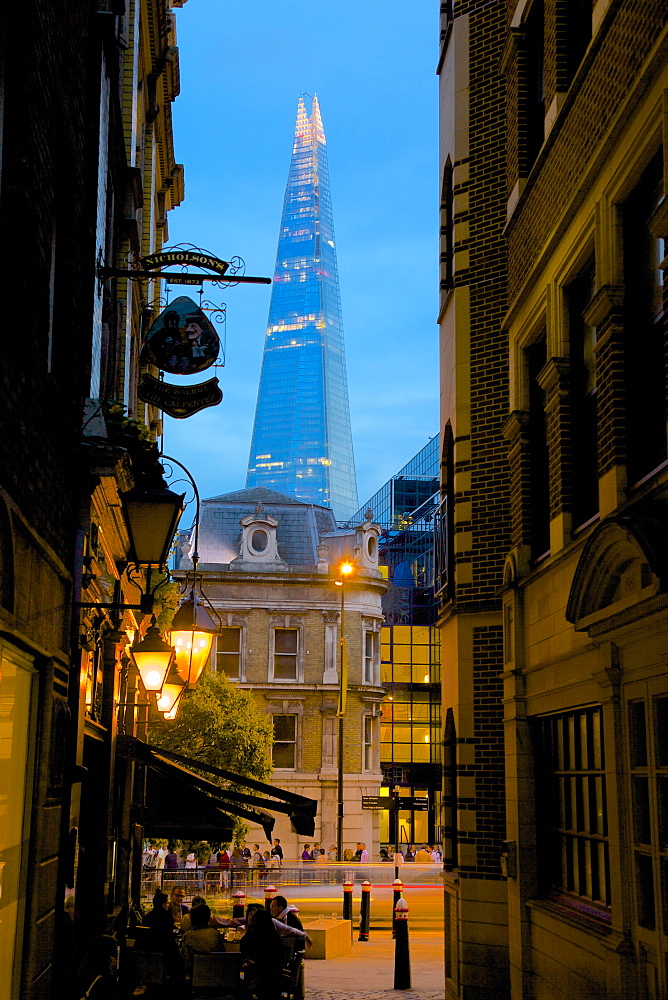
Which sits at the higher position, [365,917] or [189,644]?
[189,644]

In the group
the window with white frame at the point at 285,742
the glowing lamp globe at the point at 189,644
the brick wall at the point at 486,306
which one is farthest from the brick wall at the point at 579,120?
the window with white frame at the point at 285,742

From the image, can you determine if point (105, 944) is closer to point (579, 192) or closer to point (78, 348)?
point (78, 348)

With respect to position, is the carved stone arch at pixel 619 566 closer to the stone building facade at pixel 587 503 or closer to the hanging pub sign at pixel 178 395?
the stone building facade at pixel 587 503

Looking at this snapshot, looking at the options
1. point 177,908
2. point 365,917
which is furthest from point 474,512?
point 365,917

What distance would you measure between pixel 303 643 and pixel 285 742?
4.12 meters

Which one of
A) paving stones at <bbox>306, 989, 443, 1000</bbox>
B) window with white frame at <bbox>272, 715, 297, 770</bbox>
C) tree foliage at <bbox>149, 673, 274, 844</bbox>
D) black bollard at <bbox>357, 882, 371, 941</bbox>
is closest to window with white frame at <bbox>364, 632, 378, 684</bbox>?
window with white frame at <bbox>272, 715, 297, 770</bbox>

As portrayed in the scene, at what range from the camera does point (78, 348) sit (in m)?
10.2

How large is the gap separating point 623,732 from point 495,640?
6041 millimetres

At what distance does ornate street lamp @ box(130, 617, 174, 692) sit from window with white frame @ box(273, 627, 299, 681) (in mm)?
39295

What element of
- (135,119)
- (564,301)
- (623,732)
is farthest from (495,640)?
(135,119)

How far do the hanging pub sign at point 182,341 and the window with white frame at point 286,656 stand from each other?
3831cm

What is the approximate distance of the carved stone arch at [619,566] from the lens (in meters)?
7.51

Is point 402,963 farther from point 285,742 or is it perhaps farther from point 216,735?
point 285,742

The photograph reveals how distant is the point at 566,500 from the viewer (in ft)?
37.7
